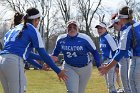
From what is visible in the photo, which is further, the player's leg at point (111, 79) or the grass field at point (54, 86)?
the grass field at point (54, 86)

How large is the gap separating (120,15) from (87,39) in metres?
1.27

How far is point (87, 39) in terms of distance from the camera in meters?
9.02

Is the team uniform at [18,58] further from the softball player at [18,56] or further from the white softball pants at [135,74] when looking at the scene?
the white softball pants at [135,74]

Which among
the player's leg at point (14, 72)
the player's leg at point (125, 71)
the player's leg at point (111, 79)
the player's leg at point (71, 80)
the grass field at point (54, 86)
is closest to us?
the player's leg at point (14, 72)

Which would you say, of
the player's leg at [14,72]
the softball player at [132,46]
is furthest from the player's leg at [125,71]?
the player's leg at [14,72]

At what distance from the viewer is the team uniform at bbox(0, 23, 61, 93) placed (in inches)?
276

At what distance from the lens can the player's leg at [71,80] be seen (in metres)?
8.76

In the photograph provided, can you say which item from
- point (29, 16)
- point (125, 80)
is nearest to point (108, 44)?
point (125, 80)

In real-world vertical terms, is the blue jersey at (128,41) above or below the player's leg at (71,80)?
above

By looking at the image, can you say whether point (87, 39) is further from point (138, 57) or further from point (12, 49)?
point (12, 49)

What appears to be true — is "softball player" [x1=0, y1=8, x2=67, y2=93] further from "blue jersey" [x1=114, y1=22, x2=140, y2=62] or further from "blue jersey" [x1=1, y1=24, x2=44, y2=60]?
"blue jersey" [x1=114, y1=22, x2=140, y2=62]

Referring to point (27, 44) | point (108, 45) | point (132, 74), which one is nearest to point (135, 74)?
point (132, 74)

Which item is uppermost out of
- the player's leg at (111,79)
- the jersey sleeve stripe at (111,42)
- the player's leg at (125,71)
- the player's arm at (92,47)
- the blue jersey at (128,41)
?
the blue jersey at (128,41)

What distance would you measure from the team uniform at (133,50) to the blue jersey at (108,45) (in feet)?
11.9
